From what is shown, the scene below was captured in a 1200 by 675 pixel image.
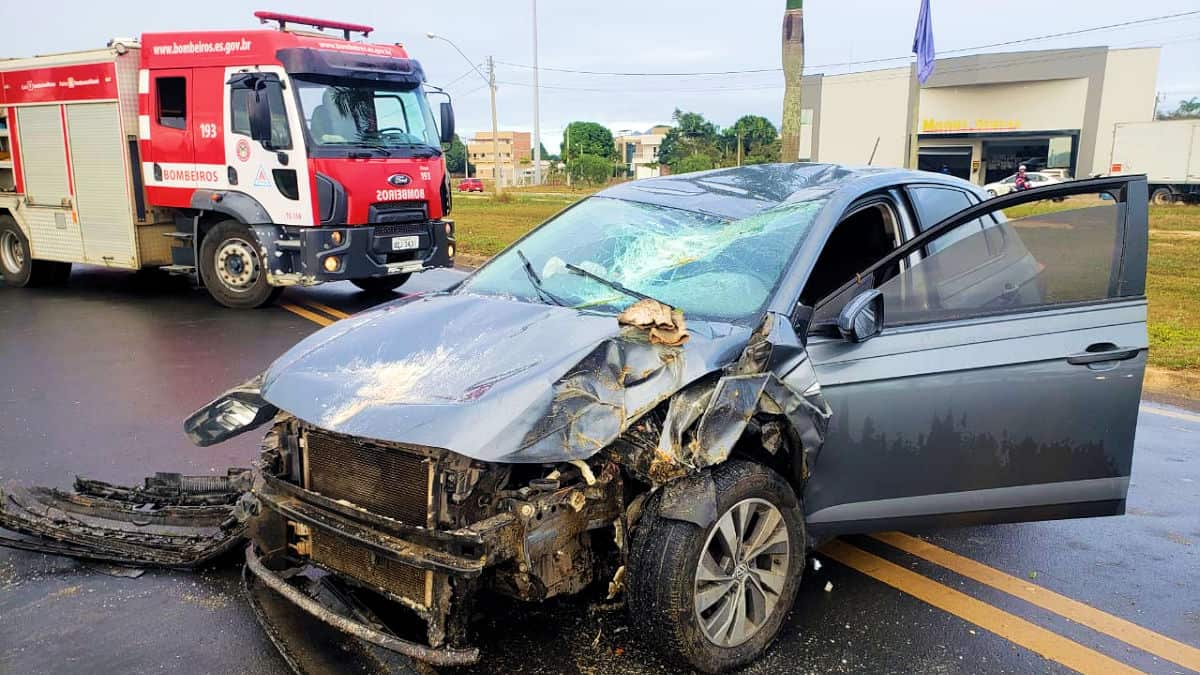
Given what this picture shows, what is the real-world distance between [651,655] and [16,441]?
4.43m

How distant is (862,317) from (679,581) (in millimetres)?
1172

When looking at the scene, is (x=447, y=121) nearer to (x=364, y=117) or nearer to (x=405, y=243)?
(x=364, y=117)

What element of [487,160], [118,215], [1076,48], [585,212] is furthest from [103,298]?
[487,160]

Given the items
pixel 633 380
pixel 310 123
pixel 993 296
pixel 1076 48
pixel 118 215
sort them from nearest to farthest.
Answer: pixel 633 380 → pixel 993 296 → pixel 310 123 → pixel 118 215 → pixel 1076 48

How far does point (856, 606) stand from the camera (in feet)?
11.1

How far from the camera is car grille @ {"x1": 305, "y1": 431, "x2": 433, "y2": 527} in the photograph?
2697mm

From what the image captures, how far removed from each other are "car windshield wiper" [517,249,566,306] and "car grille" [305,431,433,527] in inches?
40.9

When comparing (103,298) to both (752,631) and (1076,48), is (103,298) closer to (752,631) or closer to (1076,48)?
(752,631)

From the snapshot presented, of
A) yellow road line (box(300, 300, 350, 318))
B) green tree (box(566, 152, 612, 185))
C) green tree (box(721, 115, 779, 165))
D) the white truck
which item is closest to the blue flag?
yellow road line (box(300, 300, 350, 318))

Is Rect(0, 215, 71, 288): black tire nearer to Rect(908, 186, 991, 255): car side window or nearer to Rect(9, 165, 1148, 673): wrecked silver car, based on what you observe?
Rect(9, 165, 1148, 673): wrecked silver car

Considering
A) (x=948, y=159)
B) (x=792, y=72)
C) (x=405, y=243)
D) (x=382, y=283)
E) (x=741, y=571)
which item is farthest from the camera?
(x=948, y=159)

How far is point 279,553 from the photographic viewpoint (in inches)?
124

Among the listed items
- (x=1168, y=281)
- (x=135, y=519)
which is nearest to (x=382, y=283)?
(x=135, y=519)

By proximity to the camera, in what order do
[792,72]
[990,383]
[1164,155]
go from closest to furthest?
[990,383], [792,72], [1164,155]
